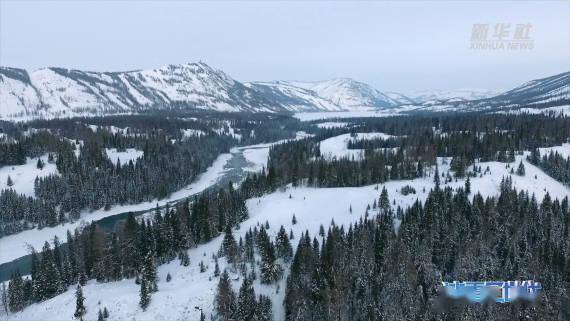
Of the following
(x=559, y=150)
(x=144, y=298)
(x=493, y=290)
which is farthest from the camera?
(x=559, y=150)

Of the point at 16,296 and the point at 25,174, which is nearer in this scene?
the point at 16,296

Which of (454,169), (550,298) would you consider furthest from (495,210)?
(454,169)

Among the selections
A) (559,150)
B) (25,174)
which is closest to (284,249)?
(25,174)

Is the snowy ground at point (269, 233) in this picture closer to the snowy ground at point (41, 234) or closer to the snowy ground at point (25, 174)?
the snowy ground at point (41, 234)

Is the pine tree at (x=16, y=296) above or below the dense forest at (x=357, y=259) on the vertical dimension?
below

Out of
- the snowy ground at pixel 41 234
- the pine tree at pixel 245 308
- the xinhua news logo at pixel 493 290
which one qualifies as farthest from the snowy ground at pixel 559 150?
the snowy ground at pixel 41 234

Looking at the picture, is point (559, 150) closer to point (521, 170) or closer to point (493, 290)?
point (521, 170)
